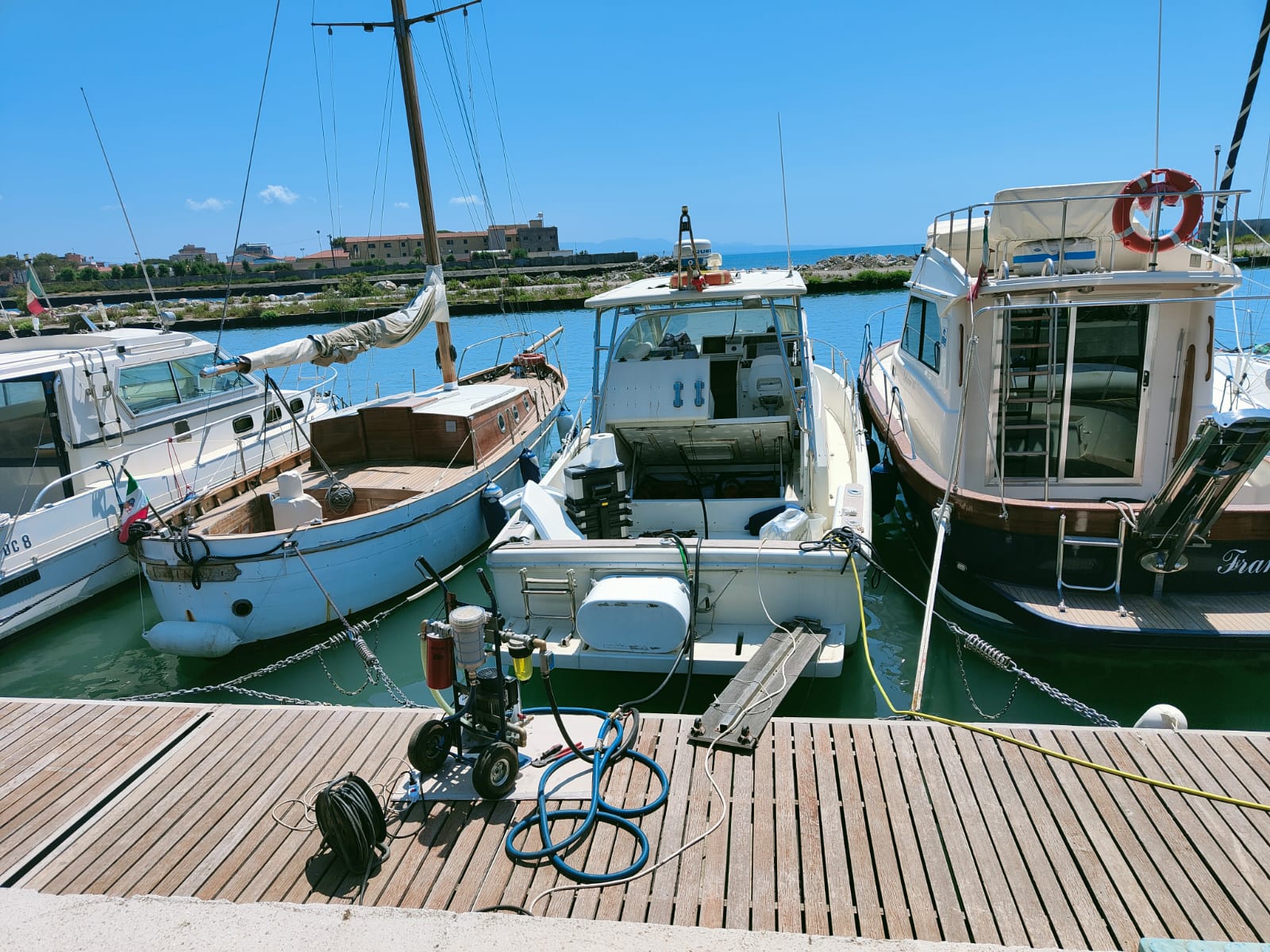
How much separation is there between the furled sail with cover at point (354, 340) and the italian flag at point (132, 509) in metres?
1.45

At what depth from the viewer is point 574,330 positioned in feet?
113

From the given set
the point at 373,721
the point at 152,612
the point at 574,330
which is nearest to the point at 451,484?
the point at 152,612

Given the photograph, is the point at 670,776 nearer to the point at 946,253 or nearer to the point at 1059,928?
the point at 1059,928

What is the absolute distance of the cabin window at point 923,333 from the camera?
8531 mm

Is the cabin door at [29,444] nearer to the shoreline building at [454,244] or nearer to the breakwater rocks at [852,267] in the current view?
the breakwater rocks at [852,267]

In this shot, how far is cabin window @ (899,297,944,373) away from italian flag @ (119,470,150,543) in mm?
8326

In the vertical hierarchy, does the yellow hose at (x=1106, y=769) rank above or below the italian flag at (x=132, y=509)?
below

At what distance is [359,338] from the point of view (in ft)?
32.0

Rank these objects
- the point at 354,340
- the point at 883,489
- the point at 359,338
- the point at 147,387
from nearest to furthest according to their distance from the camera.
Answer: the point at 883,489 → the point at 354,340 → the point at 359,338 → the point at 147,387

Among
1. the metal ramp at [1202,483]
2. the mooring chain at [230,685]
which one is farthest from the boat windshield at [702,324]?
the mooring chain at [230,685]

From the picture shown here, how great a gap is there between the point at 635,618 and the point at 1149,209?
17.9 ft

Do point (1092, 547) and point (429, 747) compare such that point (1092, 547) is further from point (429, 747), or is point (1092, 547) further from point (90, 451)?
point (90, 451)

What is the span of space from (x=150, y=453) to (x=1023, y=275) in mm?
10076

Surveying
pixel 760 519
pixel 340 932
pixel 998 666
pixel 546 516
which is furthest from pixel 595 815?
pixel 998 666
